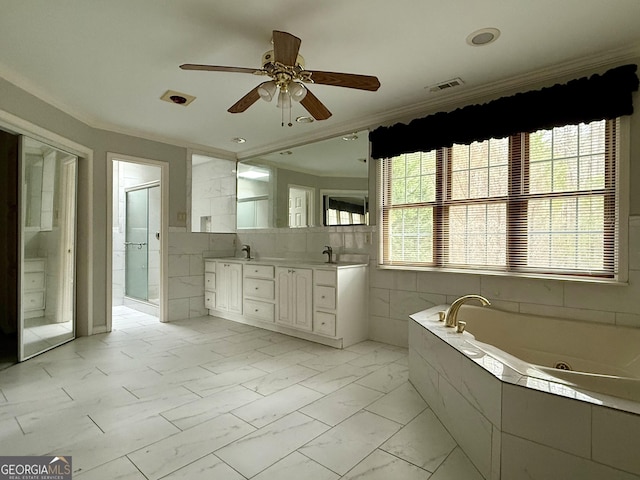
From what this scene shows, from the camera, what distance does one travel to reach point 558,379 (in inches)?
60.7

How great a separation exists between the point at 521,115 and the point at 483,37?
0.79 metres

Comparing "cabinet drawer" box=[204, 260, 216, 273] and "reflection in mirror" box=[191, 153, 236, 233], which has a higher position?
"reflection in mirror" box=[191, 153, 236, 233]

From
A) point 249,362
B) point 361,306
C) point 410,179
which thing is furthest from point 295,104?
point 249,362

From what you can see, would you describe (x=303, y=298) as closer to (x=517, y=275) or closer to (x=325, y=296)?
(x=325, y=296)

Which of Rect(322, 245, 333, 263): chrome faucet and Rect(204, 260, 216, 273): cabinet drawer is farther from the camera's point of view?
Rect(204, 260, 216, 273): cabinet drawer

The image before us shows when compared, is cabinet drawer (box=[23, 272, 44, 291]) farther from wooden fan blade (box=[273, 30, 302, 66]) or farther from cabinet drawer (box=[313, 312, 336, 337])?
wooden fan blade (box=[273, 30, 302, 66])

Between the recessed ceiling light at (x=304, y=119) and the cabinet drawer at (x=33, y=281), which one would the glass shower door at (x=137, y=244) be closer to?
the cabinet drawer at (x=33, y=281)

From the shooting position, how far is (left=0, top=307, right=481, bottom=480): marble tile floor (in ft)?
5.42

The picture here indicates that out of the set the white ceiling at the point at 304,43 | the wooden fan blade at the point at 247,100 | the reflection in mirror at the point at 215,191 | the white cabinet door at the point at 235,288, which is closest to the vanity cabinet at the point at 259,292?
the white cabinet door at the point at 235,288

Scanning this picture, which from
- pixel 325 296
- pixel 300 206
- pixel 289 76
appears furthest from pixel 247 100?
pixel 300 206

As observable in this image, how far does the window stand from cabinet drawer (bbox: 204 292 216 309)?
8.36 ft

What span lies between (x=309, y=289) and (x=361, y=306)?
1.95 feet

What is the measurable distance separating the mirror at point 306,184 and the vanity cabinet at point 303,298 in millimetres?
707

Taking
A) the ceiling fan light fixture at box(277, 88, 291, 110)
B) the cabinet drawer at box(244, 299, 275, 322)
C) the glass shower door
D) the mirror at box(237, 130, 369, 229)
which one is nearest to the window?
the mirror at box(237, 130, 369, 229)
